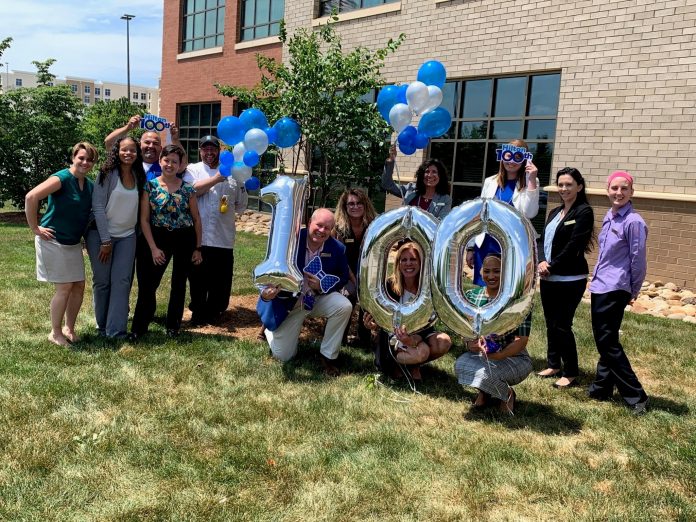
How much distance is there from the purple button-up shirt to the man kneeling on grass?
203cm

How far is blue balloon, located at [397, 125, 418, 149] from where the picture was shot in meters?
4.99

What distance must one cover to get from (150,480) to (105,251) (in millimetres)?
2602

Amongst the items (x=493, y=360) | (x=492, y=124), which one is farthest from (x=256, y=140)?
(x=492, y=124)

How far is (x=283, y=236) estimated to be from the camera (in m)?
4.47

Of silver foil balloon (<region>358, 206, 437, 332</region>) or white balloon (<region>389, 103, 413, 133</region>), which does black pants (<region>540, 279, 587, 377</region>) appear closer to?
silver foil balloon (<region>358, 206, 437, 332</region>)

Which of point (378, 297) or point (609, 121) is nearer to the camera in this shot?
point (378, 297)

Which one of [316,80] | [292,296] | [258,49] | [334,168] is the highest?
[258,49]

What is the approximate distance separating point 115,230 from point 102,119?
14.9 m

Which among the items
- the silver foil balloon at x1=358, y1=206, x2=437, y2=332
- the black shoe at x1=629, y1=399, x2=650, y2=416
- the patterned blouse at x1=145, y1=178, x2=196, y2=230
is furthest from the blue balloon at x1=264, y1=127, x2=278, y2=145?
the black shoe at x1=629, y1=399, x2=650, y2=416

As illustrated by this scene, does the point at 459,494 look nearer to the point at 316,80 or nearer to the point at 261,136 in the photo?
the point at 261,136

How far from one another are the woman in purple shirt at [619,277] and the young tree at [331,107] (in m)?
2.51

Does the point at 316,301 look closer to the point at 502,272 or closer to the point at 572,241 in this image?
the point at 502,272

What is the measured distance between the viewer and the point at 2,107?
16.3 meters

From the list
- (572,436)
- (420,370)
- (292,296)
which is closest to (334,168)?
(292,296)
